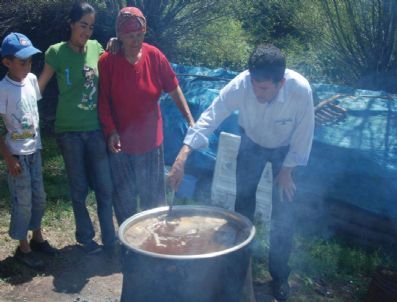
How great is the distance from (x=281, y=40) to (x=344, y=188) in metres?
8.60

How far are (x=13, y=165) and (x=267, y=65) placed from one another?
2.13 m

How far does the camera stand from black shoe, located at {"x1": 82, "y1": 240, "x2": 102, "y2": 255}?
446cm

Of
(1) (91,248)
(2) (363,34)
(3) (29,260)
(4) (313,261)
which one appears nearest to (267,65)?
(4) (313,261)

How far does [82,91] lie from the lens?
12.9ft

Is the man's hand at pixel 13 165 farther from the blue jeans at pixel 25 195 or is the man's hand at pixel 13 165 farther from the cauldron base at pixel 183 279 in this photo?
the cauldron base at pixel 183 279

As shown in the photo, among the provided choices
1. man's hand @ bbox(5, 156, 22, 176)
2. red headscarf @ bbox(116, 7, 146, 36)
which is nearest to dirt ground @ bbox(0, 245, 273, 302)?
man's hand @ bbox(5, 156, 22, 176)

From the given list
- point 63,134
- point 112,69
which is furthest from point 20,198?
point 112,69

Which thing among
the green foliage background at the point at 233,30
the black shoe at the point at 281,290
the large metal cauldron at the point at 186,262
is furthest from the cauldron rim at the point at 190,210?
the green foliage background at the point at 233,30

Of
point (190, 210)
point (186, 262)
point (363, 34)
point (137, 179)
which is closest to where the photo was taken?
point (186, 262)

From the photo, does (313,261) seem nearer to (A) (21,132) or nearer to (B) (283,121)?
(B) (283,121)

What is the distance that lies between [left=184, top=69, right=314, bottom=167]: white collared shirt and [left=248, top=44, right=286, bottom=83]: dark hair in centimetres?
27

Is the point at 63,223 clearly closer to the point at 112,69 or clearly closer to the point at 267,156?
the point at 112,69

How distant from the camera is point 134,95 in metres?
3.78

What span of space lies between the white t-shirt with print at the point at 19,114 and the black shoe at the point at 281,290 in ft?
7.66
